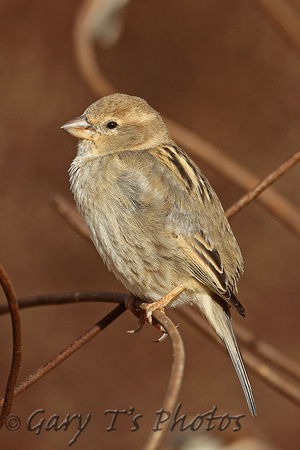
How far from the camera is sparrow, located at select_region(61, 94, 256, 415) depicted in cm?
292

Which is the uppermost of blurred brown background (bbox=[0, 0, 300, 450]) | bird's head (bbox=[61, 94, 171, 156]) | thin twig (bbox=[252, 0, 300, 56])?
bird's head (bbox=[61, 94, 171, 156])

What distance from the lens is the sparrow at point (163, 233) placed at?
2924 millimetres

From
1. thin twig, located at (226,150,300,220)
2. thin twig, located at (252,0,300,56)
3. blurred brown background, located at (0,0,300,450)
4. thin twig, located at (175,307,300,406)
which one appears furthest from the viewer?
blurred brown background, located at (0,0,300,450)

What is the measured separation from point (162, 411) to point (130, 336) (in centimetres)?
554

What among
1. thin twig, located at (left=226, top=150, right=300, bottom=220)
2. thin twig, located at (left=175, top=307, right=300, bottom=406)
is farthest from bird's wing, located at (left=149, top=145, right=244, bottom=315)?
thin twig, located at (left=226, top=150, right=300, bottom=220)

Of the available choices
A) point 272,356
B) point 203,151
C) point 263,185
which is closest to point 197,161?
point 203,151

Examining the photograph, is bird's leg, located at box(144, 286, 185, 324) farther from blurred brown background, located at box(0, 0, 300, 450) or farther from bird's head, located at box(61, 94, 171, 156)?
blurred brown background, located at box(0, 0, 300, 450)

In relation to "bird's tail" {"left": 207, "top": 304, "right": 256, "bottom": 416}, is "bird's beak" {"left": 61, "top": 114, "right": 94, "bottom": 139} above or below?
above

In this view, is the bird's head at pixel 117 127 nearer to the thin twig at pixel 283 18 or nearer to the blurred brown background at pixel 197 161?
the thin twig at pixel 283 18

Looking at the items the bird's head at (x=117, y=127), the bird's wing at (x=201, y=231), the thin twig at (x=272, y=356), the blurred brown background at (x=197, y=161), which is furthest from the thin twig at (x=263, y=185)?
the blurred brown background at (x=197, y=161)

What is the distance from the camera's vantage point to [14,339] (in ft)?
6.22

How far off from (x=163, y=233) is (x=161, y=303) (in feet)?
0.87

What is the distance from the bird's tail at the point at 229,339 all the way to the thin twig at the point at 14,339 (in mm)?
1042

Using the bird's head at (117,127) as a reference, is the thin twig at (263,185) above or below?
below
